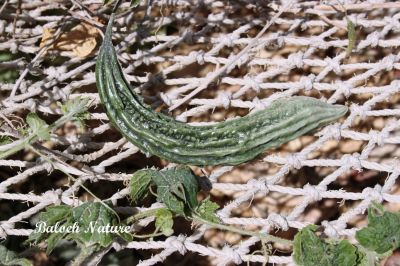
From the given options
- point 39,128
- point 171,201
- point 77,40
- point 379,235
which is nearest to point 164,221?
point 171,201

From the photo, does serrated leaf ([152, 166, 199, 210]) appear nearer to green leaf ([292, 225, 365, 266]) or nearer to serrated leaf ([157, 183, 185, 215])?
serrated leaf ([157, 183, 185, 215])

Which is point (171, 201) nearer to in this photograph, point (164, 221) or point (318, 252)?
point (164, 221)

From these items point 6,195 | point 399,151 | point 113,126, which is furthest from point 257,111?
point 399,151

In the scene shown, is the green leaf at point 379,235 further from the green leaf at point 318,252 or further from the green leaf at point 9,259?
the green leaf at point 9,259

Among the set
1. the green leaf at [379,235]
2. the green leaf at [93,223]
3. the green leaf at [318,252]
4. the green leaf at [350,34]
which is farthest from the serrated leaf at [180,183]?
the green leaf at [350,34]

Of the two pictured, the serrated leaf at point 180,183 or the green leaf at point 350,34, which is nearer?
the serrated leaf at point 180,183

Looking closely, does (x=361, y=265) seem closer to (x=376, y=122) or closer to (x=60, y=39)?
(x=376, y=122)
